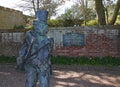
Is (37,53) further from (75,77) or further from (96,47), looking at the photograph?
(96,47)

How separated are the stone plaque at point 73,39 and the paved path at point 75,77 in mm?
2306

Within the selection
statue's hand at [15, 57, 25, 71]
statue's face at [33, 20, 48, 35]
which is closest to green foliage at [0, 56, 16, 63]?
statue's hand at [15, 57, 25, 71]

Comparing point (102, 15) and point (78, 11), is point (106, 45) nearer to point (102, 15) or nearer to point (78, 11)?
point (102, 15)

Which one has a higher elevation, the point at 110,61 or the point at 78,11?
the point at 78,11

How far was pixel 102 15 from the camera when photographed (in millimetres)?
18266

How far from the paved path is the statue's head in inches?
190

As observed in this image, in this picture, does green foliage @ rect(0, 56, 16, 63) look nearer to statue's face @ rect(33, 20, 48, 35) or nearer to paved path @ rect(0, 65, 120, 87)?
paved path @ rect(0, 65, 120, 87)

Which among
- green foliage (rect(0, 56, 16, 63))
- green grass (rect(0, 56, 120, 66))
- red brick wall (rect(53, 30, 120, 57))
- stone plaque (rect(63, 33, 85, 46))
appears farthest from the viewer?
stone plaque (rect(63, 33, 85, 46))

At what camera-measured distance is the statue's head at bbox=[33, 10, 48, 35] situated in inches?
200

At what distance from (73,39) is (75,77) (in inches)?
188

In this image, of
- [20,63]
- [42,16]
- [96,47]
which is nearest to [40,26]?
[42,16]

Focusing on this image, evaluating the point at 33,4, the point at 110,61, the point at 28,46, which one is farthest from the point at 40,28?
the point at 33,4

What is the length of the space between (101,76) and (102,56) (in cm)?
400

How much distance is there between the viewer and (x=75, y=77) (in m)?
11.2
